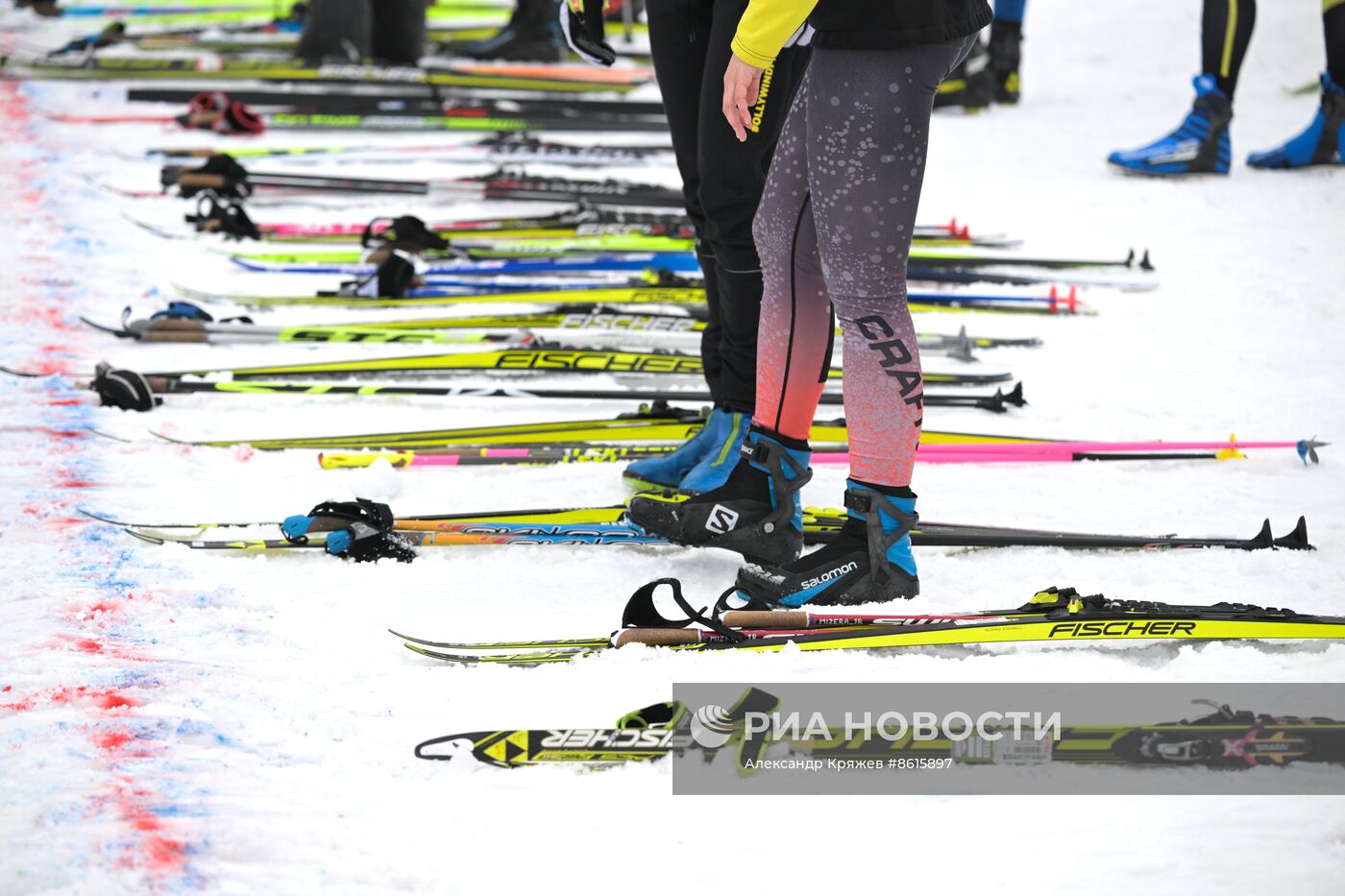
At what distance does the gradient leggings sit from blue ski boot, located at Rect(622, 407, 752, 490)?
0.29 metres

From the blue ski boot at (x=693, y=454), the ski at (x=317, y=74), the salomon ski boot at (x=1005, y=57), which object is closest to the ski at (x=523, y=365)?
the blue ski boot at (x=693, y=454)

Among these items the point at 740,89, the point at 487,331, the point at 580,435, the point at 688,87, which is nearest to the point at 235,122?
the point at 487,331

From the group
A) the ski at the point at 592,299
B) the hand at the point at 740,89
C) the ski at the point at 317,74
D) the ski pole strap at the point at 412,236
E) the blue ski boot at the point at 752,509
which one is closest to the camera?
the hand at the point at 740,89

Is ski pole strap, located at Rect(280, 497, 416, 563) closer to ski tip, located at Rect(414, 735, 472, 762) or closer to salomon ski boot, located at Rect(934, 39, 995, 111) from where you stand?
ski tip, located at Rect(414, 735, 472, 762)

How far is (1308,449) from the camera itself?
3.05 meters

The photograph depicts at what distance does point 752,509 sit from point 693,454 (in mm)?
388

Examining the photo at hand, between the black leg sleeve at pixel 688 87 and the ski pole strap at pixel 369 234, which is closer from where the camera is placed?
the black leg sleeve at pixel 688 87

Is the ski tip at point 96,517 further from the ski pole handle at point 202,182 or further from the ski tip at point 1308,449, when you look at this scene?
A: the ski pole handle at point 202,182

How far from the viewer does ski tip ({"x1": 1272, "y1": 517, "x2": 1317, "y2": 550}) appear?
253 cm

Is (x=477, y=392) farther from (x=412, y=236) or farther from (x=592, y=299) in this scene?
(x=412, y=236)

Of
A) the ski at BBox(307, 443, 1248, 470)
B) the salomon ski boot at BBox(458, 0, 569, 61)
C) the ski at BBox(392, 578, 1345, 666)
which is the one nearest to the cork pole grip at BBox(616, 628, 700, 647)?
the ski at BBox(392, 578, 1345, 666)

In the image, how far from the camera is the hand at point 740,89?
6.46ft

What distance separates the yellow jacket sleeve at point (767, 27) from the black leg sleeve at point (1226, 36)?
5052mm

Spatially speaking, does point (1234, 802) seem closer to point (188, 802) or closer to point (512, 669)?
point (512, 669)
